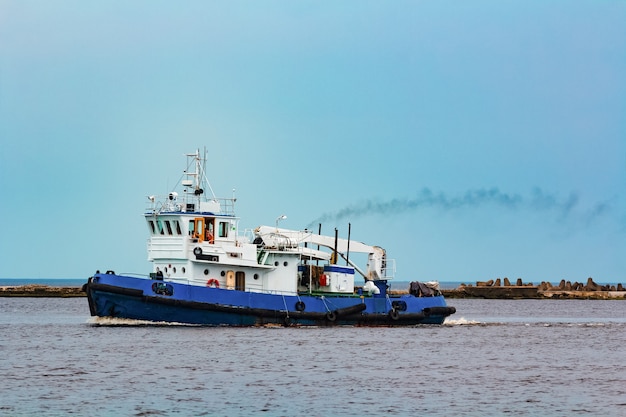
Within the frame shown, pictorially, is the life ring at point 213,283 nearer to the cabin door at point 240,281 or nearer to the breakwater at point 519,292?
the cabin door at point 240,281

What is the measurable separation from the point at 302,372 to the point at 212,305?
10192 millimetres

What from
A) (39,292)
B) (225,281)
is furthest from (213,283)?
(39,292)

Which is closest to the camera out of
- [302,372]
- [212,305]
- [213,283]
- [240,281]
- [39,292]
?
[302,372]

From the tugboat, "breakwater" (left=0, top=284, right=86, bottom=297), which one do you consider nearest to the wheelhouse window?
the tugboat

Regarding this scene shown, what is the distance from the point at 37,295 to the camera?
10206cm

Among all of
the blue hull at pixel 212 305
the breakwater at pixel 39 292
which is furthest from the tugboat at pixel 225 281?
the breakwater at pixel 39 292

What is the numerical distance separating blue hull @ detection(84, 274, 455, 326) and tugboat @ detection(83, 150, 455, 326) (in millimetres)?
36

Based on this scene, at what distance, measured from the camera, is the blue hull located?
3881 cm

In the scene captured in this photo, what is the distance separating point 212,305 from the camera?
39406 millimetres

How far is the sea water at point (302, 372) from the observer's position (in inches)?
942

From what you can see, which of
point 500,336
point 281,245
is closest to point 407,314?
point 500,336

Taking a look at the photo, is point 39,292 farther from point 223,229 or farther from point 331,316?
point 331,316

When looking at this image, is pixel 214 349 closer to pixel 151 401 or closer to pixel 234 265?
pixel 234 265

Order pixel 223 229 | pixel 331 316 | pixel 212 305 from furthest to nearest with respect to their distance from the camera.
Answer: pixel 331 316, pixel 223 229, pixel 212 305
